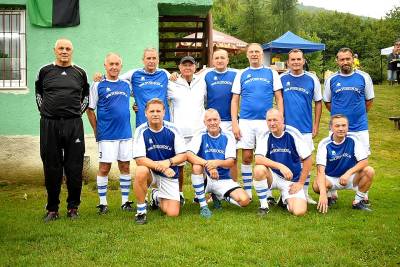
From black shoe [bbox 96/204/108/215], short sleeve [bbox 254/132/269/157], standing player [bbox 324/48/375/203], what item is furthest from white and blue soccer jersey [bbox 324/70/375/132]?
black shoe [bbox 96/204/108/215]

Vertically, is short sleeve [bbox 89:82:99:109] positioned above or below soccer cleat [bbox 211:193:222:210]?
above

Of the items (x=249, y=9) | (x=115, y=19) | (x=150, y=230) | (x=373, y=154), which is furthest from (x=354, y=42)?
(x=150, y=230)

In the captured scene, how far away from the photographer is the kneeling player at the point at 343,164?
22.2ft

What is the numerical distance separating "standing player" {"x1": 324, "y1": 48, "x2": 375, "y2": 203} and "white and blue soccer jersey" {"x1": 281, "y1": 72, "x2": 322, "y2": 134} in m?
0.34

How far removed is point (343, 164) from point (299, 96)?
115cm

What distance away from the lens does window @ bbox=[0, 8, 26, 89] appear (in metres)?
9.85

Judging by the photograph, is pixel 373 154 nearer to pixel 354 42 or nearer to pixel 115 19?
pixel 115 19

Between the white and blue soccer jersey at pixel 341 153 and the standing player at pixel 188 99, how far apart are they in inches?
71.1

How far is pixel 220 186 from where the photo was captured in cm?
694

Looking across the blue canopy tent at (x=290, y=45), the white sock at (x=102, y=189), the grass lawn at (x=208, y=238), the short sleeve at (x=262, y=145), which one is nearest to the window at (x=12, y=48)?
the grass lawn at (x=208, y=238)

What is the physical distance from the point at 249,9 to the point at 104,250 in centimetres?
4165

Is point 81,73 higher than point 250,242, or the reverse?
point 81,73

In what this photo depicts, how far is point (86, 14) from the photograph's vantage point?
988cm

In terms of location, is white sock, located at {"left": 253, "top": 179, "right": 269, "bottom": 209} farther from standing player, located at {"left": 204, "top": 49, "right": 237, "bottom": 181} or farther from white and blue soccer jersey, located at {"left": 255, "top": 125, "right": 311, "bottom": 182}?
standing player, located at {"left": 204, "top": 49, "right": 237, "bottom": 181}
